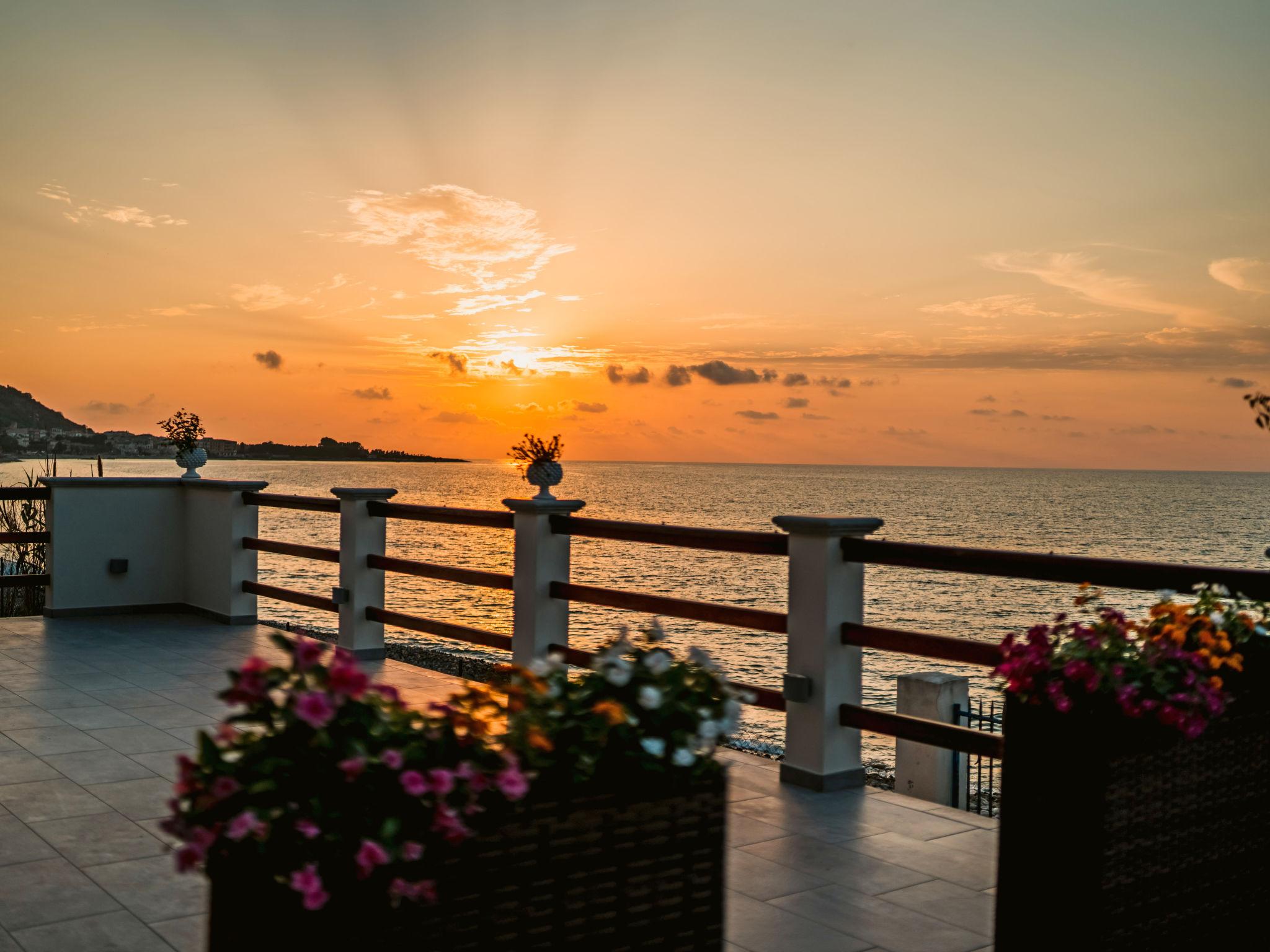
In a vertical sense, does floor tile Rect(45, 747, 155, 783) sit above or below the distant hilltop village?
below

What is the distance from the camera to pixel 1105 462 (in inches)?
1499

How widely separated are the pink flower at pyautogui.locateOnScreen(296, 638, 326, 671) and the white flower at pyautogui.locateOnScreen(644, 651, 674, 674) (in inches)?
24.3

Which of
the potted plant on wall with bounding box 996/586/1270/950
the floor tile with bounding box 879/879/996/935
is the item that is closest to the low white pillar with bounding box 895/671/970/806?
the floor tile with bounding box 879/879/996/935

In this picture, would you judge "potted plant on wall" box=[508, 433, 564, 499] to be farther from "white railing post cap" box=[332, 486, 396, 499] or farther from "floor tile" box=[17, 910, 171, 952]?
"floor tile" box=[17, 910, 171, 952]

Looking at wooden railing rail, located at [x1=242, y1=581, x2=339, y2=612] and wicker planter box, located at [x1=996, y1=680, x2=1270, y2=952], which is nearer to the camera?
wicker planter box, located at [x1=996, y1=680, x2=1270, y2=952]

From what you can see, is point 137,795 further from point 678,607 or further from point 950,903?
point 950,903

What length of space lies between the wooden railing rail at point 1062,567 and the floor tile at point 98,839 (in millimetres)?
2627

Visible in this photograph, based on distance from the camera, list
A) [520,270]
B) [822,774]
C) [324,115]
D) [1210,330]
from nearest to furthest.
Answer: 1. [822,774]
2. [324,115]
3. [520,270]
4. [1210,330]

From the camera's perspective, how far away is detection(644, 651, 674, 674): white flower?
1.97 metres

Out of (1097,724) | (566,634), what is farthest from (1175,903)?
(566,634)

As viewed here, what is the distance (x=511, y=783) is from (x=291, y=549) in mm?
6893

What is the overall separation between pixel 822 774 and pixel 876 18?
26.6 feet

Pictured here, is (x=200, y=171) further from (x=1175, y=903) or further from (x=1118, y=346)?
(x=1118, y=346)

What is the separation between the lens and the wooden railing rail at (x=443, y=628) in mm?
6340
